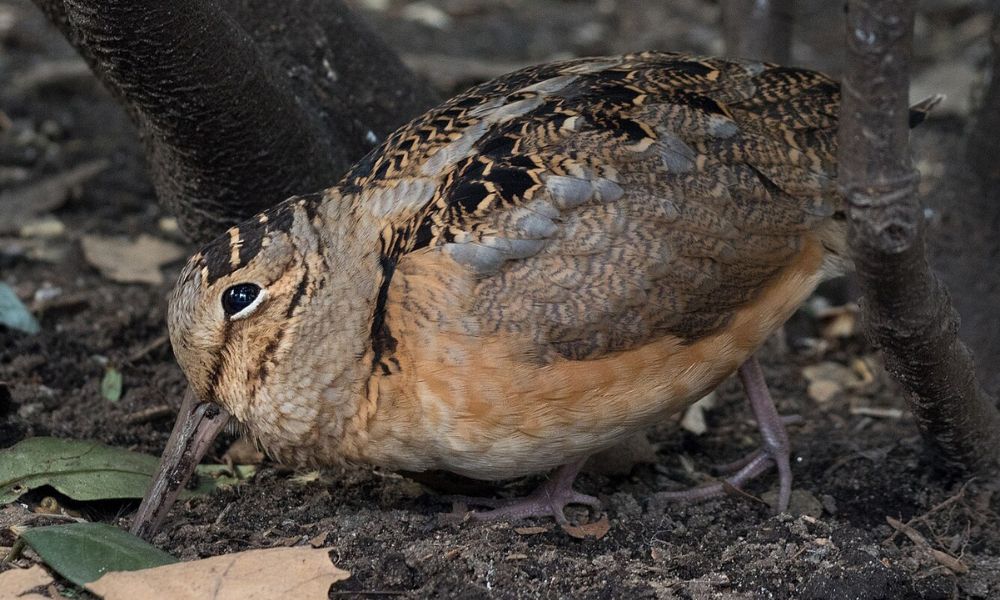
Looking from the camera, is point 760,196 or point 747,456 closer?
point 760,196

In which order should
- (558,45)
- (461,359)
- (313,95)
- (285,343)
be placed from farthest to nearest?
(558,45), (313,95), (285,343), (461,359)

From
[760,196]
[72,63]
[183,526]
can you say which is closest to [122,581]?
[183,526]

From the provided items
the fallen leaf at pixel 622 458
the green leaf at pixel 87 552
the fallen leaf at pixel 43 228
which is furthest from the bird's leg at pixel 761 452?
the fallen leaf at pixel 43 228

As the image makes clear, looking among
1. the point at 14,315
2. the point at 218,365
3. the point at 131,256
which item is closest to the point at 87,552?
the point at 218,365

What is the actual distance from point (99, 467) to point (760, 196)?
2.58m

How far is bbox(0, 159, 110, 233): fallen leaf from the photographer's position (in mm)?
6742

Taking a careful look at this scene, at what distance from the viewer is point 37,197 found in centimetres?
696

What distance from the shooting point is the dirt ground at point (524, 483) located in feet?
12.8

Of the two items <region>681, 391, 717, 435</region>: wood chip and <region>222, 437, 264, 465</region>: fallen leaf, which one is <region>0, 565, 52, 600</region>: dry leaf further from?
<region>681, 391, 717, 435</region>: wood chip

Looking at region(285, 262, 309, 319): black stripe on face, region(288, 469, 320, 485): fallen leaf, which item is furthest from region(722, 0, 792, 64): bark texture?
region(288, 469, 320, 485): fallen leaf

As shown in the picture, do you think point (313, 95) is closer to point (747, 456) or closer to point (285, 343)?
point (285, 343)

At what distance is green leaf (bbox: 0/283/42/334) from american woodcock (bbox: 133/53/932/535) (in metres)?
1.54

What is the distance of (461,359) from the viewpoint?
3.91 m

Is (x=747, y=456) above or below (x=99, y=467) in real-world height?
below
